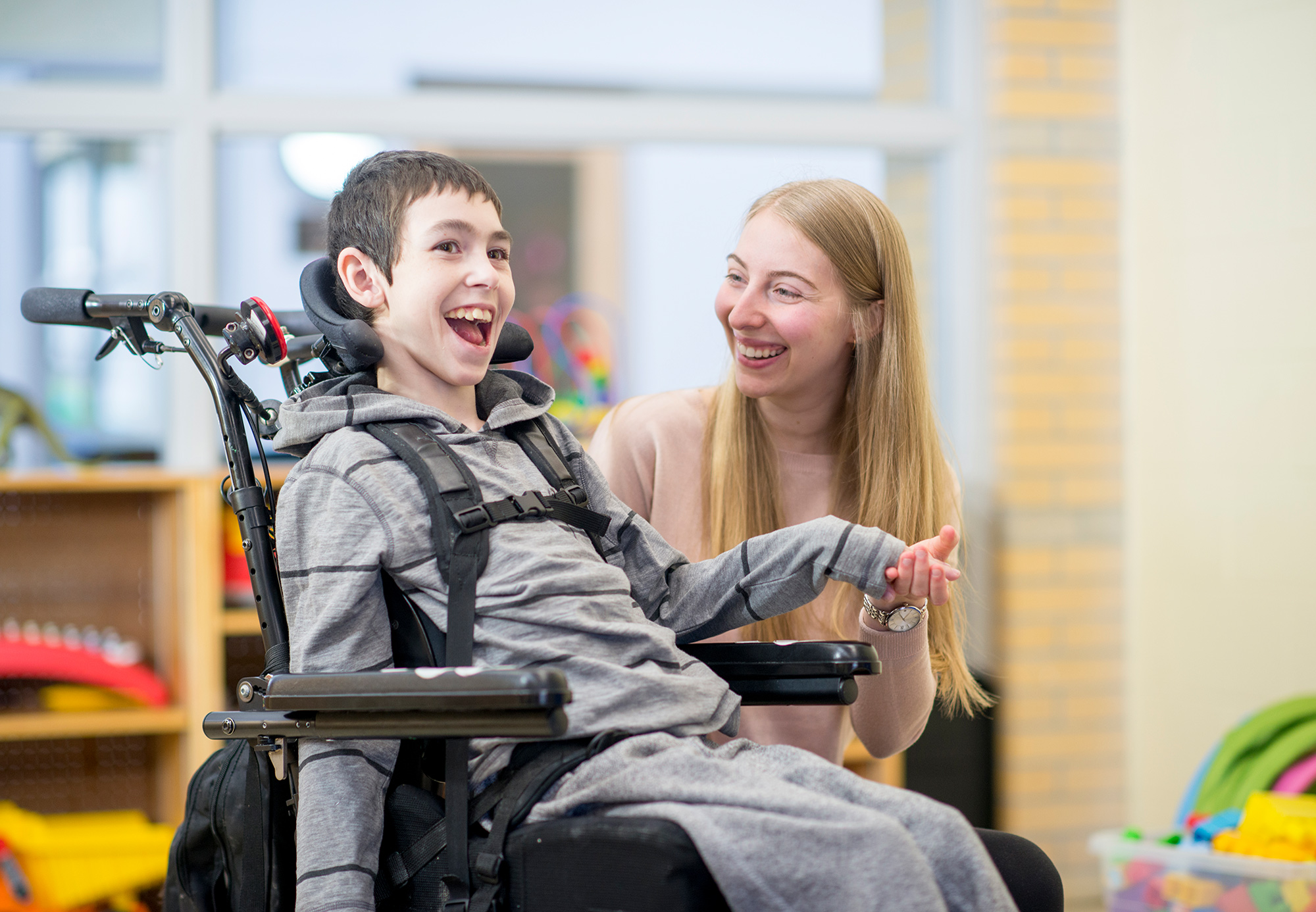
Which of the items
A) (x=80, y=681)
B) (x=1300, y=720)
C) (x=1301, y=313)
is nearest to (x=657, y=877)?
(x=1300, y=720)

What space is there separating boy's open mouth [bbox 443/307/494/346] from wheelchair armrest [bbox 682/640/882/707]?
448 millimetres

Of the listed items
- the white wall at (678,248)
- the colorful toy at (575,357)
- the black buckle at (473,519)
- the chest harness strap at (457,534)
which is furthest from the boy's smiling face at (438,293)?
the white wall at (678,248)

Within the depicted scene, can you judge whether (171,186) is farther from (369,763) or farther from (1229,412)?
(1229,412)

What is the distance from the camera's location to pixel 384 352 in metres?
1.41

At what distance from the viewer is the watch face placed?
1520 millimetres

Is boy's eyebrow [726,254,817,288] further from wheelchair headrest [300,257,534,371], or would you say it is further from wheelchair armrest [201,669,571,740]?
wheelchair armrest [201,669,571,740]

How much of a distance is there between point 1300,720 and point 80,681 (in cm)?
279

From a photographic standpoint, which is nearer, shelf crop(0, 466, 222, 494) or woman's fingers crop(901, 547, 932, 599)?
woman's fingers crop(901, 547, 932, 599)

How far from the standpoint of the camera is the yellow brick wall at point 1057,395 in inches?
138

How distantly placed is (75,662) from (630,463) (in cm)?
181

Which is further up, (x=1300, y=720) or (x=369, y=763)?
(x=369, y=763)

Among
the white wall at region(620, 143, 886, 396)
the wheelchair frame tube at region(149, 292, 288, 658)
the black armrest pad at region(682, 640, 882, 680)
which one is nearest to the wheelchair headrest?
the wheelchair frame tube at region(149, 292, 288, 658)

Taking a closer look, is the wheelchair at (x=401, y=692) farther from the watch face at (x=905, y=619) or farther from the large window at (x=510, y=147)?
the large window at (x=510, y=147)

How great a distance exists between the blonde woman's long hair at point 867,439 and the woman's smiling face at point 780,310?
22mm
